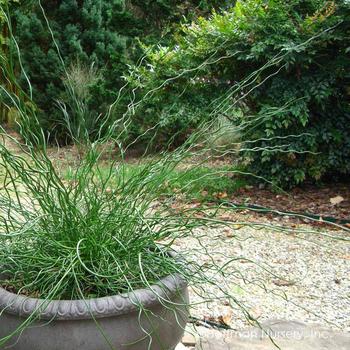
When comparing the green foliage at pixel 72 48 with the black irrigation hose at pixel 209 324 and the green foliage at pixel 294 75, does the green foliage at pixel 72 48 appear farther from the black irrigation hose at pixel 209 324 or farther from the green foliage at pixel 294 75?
the black irrigation hose at pixel 209 324

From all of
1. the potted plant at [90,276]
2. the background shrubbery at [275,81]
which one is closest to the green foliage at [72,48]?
the background shrubbery at [275,81]

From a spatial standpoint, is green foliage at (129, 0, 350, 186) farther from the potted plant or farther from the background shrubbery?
the potted plant

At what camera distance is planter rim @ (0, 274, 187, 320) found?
122cm

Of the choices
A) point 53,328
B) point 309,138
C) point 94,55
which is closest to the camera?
point 53,328

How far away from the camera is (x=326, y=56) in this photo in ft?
13.4

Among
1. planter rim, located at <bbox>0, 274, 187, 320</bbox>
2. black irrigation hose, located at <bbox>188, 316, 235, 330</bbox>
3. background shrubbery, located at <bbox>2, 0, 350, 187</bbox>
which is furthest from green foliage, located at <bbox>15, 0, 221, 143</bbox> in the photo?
planter rim, located at <bbox>0, 274, 187, 320</bbox>

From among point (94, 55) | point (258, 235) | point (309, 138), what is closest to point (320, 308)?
point (258, 235)

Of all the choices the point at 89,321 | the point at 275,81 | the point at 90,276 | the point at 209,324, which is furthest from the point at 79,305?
the point at 275,81

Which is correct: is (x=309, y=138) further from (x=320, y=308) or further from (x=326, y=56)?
(x=320, y=308)

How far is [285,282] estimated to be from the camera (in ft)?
9.01

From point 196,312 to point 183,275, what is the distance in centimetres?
106

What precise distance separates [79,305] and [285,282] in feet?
5.78

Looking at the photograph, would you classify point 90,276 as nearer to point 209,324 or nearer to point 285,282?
point 209,324

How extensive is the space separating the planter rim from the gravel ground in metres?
0.65
